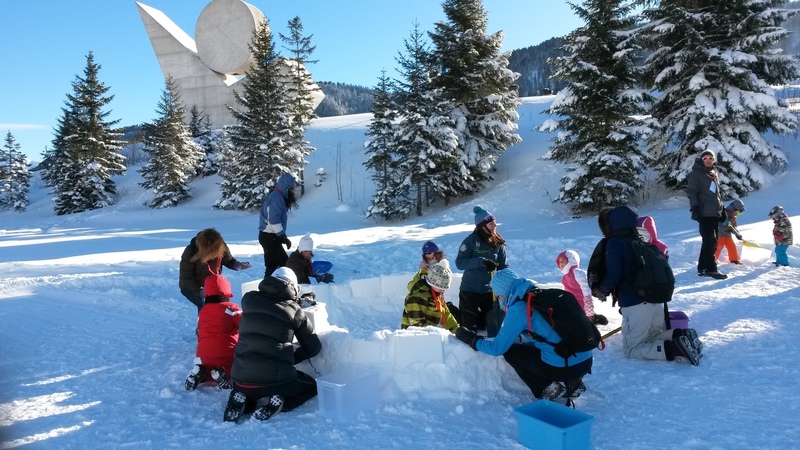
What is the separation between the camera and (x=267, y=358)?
371 centimetres

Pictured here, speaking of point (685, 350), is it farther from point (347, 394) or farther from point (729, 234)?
point (729, 234)

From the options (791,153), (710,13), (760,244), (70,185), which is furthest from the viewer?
(70,185)

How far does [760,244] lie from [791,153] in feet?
32.1

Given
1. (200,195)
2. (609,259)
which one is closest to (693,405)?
(609,259)

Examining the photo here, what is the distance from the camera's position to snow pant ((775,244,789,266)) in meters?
7.40

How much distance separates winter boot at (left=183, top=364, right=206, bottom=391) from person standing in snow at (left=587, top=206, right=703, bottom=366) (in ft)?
11.5

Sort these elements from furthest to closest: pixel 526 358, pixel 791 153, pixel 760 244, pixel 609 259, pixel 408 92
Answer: pixel 408 92 → pixel 791 153 → pixel 760 244 → pixel 609 259 → pixel 526 358

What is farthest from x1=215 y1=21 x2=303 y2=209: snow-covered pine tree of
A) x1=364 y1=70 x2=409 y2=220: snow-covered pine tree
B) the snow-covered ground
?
the snow-covered ground

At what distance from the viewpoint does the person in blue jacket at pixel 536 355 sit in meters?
3.65

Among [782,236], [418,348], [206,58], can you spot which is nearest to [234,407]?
[418,348]

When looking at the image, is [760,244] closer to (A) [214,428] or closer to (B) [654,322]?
(B) [654,322]

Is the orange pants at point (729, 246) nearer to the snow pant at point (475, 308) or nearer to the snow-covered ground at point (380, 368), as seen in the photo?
the snow-covered ground at point (380, 368)

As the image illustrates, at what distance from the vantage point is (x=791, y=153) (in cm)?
1566

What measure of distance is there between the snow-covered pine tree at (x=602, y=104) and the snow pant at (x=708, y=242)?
22.6ft
